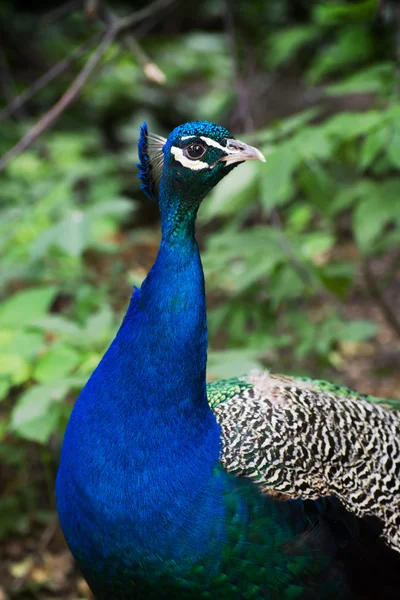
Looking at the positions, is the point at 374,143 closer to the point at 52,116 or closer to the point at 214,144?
the point at 214,144

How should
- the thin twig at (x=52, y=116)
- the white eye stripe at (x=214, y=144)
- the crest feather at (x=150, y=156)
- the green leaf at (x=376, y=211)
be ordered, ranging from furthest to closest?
the green leaf at (x=376, y=211) < the thin twig at (x=52, y=116) < the crest feather at (x=150, y=156) < the white eye stripe at (x=214, y=144)

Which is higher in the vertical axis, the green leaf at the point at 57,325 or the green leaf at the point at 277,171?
the green leaf at the point at 277,171

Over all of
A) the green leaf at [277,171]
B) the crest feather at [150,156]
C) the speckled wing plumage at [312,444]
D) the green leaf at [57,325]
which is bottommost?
the speckled wing plumage at [312,444]

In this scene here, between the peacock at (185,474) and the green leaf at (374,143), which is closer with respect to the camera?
the peacock at (185,474)

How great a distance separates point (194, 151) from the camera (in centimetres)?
186

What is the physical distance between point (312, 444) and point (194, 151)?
3.00ft

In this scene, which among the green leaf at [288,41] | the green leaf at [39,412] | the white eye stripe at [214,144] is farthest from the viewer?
the green leaf at [288,41]

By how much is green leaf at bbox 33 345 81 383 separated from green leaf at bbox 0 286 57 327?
27 centimetres

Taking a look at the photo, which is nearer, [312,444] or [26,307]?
[312,444]

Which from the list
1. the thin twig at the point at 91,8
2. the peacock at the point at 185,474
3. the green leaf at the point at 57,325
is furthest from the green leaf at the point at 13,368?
the thin twig at the point at 91,8

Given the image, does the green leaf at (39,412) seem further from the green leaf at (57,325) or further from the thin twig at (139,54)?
the thin twig at (139,54)

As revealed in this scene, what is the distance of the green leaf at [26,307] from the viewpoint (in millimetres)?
2926

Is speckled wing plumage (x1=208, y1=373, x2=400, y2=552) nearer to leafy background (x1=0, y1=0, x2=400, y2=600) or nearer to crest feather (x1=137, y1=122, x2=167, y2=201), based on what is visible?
leafy background (x1=0, y1=0, x2=400, y2=600)

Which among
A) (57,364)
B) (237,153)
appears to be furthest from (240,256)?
(237,153)
